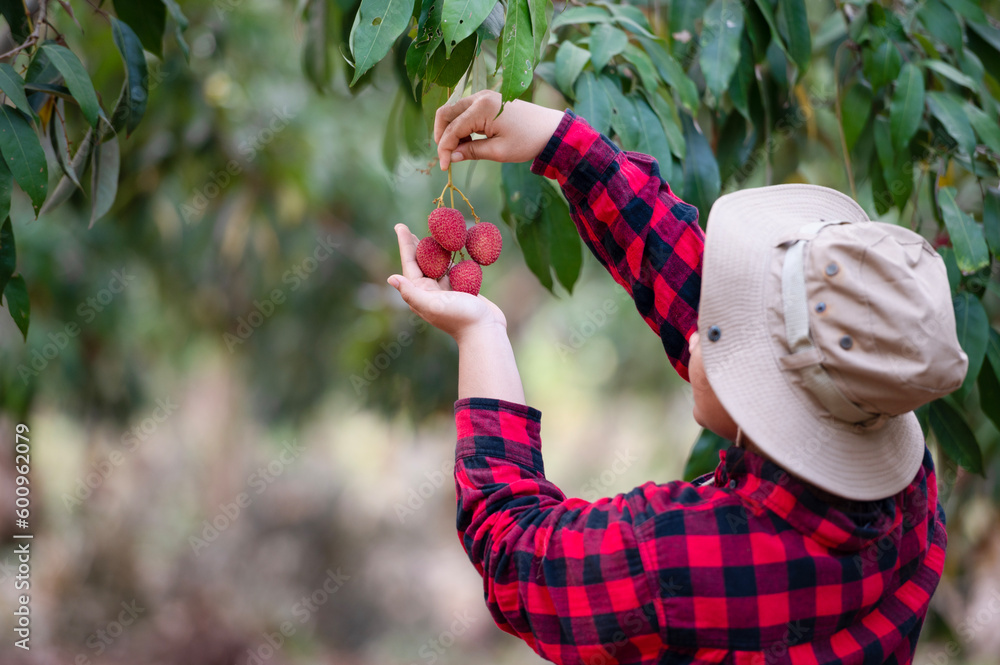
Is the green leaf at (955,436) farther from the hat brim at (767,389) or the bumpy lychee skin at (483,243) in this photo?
Result: the bumpy lychee skin at (483,243)

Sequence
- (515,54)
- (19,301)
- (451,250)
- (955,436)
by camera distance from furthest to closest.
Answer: (955,436)
(19,301)
(451,250)
(515,54)

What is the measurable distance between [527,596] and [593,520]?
92 millimetres

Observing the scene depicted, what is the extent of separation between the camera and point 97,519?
4129 mm

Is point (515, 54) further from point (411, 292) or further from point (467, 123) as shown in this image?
point (411, 292)

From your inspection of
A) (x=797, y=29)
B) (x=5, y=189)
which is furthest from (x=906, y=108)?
(x=5, y=189)

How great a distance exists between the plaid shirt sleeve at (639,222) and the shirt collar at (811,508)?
8.7 inches

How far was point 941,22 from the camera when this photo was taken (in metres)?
1.38

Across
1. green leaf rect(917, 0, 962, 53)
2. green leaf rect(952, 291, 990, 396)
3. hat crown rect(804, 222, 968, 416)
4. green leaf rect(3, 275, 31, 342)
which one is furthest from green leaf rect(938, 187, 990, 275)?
green leaf rect(3, 275, 31, 342)

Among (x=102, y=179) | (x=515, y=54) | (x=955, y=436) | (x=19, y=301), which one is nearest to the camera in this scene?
(x=515, y=54)

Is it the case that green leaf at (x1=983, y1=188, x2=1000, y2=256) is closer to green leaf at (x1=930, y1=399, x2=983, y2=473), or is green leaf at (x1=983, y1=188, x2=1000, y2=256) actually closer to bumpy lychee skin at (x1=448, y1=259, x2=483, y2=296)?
green leaf at (x1=930, y1=399, x2=983, y2=473)

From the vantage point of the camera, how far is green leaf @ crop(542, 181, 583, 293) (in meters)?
1.23

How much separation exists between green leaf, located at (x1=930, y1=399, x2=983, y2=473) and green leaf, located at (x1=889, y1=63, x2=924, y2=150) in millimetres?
450

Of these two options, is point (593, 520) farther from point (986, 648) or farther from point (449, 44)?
point (986, 648)

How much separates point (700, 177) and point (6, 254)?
103 centimetres
